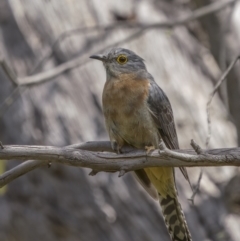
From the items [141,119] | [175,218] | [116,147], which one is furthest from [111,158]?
[175,218]

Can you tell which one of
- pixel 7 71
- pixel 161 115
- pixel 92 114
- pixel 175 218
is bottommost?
pixel 175 218

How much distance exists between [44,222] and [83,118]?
1458 mm

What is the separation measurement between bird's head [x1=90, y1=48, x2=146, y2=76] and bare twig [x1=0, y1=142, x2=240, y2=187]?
171 centimetres

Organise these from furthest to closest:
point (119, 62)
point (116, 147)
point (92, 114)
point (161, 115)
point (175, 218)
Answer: point (92, 114), point (119, 62), point (175, 218), point (161, 115), point (116, 147)

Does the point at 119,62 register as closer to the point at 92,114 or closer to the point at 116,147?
the point at 116,147

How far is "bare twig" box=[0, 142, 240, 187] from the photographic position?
4535mm

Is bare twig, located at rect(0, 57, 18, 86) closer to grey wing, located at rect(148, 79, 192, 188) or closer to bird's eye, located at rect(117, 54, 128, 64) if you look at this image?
bird's eye, located at rect(117, 54, 128, 64)

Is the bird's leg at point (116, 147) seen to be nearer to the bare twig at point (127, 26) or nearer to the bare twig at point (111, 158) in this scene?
the bare twig at point (111, 158)

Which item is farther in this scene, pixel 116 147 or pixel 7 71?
pixel 7 71

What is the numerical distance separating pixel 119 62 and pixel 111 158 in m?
1.90

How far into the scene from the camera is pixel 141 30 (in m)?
7.88

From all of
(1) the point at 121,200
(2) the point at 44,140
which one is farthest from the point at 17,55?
(1) the point at 121,200

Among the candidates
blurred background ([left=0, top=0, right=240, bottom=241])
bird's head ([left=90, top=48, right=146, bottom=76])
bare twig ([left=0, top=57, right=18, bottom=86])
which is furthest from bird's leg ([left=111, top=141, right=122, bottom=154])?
blurred background ([left=0, top=0, right=240, bottom=241])

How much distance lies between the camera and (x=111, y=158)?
4.83 meters
